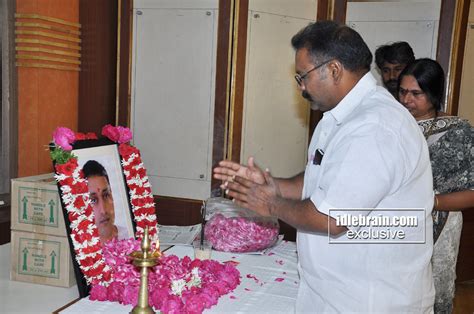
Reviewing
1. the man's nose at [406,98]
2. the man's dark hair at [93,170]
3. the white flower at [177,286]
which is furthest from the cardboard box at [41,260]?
the man's nose at [406,98]

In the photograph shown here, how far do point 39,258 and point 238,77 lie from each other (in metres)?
1.94

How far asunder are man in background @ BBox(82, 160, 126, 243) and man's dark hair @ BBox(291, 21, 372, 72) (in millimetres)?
825

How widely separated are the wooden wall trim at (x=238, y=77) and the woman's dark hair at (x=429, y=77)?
4.21 ft

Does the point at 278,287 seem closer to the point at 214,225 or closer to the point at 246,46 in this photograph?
the point at 214,225

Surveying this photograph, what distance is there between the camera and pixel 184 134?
3.47 m

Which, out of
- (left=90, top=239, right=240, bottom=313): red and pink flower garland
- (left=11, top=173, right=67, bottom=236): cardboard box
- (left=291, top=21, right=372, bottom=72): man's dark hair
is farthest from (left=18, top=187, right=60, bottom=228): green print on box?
(left=291, top=21, right=372, bottom=72): man's dark hair

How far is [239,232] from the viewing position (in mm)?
2072

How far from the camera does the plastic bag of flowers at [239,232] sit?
207cm

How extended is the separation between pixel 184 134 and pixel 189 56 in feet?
1.69

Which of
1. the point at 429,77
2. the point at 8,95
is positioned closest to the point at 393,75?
the point at 429,77

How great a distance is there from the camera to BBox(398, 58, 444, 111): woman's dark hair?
221 centimetres

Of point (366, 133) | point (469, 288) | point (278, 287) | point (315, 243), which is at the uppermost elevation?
point (366, 133)

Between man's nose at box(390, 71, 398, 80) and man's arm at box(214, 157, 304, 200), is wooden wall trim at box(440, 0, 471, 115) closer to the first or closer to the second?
man's nose at box(390, 71, 398, 80)

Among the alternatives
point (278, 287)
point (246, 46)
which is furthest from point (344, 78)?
point (246, 46)
